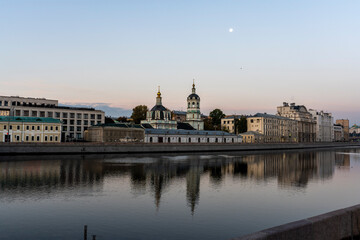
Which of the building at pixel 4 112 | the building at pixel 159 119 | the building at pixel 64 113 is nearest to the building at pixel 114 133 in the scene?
the building at pixel 64 113

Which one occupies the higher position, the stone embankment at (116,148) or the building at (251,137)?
the building at (251,137)

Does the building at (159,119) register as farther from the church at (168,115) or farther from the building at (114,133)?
the building at (114,133)

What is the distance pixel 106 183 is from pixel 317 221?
2987cm

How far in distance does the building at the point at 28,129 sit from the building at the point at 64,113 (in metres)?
22.1

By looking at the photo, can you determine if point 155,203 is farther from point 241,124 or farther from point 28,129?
point 241,124

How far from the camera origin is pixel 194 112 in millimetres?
159125

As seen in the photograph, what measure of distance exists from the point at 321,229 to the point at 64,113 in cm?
12272

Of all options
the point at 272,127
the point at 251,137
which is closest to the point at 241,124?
the point at 251,137

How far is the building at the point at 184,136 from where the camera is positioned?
123 metres

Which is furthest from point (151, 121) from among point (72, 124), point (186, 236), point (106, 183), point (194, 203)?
point (186, 236)

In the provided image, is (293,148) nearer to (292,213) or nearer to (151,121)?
(151,121)

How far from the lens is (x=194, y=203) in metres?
28.2

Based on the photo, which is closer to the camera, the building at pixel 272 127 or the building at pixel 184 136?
the building at pixel 184 136

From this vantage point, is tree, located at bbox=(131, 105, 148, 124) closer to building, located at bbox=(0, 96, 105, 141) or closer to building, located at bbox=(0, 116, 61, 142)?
building, located at bbox=(0, 96, 105, 141)
